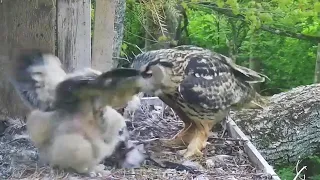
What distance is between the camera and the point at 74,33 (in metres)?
3.07

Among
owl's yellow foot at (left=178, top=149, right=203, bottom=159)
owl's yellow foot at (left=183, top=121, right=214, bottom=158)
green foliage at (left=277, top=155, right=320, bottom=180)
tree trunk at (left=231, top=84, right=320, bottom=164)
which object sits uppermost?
owl's yellow foot at (left=183, top=121, right=214, bottom=158)

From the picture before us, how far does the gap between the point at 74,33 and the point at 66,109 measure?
34.9 inches

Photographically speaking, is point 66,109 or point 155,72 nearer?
point 66,109

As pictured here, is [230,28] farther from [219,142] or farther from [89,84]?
[89,84]

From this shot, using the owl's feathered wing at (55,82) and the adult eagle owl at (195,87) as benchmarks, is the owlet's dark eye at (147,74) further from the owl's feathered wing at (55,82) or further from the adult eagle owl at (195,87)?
the adult eagle owl at (195,87)

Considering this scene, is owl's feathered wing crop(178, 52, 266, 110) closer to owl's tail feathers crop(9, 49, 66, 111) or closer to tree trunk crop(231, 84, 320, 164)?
owl's tail feathers crop(9, 49, 66, 111)

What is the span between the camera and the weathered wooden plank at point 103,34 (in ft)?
10.1

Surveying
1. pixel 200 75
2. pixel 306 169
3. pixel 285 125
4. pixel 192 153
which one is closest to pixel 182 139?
pixel 192 153

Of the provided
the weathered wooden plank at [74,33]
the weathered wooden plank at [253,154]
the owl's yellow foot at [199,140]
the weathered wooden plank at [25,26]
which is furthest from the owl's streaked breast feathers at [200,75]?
the weathered wooden plank at [25,26]

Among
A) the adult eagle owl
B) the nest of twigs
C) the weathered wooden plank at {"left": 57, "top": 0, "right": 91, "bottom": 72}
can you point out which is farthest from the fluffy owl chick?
the weathered wooden plank at {"left": 57, "top": 0, "right": 91, "bottom": 72}

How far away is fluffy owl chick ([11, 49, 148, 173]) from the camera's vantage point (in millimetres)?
2168

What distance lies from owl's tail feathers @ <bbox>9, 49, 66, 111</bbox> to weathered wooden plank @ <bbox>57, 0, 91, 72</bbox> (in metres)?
0.58

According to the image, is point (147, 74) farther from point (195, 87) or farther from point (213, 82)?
point (213, 82)

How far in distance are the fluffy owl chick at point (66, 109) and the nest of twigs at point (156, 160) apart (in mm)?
121
